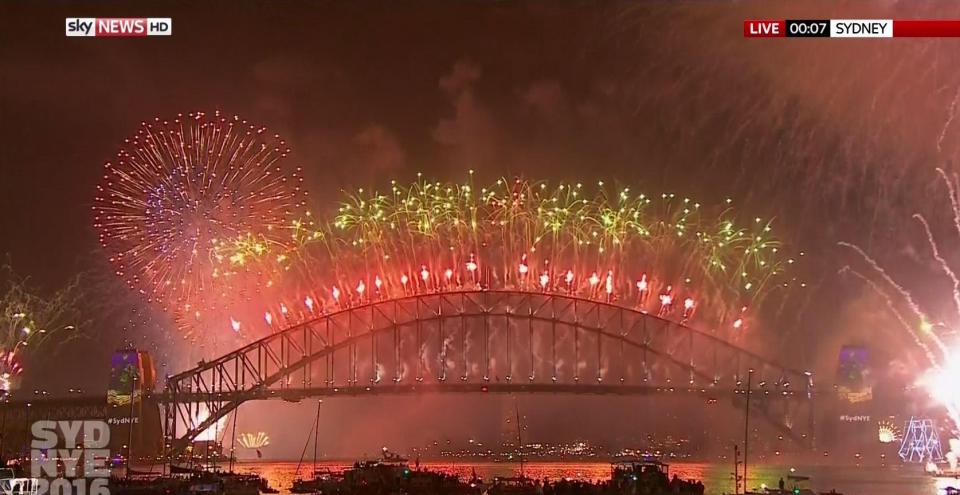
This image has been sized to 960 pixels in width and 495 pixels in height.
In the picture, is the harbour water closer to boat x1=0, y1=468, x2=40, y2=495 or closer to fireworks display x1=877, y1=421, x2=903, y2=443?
fireworks display x1=877, y1=421, x2=903, y2=443

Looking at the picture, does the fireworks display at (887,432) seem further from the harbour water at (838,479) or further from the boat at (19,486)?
the boat at (19,486)

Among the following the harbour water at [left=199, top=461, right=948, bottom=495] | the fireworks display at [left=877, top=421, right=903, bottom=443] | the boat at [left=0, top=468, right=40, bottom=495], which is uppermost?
the boat at [left=0, top=468, right=40, bottom=495]

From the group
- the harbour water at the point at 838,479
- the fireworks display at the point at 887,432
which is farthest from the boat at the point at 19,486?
the fireworks display at the point at 887,432

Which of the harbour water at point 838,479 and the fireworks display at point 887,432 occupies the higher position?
the fireworks display at point 887,432

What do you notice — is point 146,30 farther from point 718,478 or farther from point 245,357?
point 245,357

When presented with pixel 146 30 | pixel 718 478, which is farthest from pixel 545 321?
pixel 146 30

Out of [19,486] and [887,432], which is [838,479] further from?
[19,486]

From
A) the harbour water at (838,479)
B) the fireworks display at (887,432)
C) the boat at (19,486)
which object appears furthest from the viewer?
the fireworks display at (887,432)

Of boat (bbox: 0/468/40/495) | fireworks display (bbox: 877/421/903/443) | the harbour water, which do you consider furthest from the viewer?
fireworks display (bbox: 877/421/903/443)

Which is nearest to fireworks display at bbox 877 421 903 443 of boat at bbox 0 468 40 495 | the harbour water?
the harbour water

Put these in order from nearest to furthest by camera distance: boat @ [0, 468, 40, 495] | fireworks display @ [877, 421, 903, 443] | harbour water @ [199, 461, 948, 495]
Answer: boat @ [0, 468, 40, 495] → harbour water @ [199, 461, 948, 495] → fireworks display @ [877, 421, 903, 443]

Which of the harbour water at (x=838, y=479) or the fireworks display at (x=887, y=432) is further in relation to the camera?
the fireworks display at (x=887, y=432)
